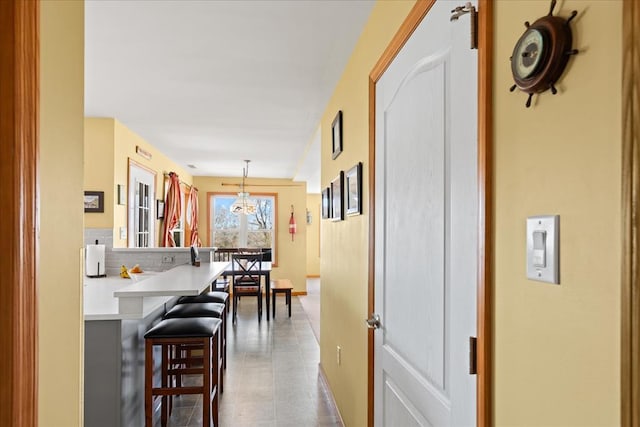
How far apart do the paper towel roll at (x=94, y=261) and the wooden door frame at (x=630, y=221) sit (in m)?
4.04

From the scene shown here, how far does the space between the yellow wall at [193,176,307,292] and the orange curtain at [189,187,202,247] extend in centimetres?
26

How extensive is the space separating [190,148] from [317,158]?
1802 mm

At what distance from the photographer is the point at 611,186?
542 millimetres

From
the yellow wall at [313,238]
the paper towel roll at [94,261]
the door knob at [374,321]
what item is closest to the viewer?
the door knob at [374,321]

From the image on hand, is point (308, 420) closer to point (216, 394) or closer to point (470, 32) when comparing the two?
point (216, 394)

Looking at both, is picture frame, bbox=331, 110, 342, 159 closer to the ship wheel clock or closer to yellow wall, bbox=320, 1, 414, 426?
yellow wall, bbox=320, 1, 414, 426

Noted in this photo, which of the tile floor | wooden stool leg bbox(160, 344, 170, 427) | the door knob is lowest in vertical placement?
the tile floor

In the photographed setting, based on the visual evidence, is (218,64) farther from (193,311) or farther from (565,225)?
(565,225)

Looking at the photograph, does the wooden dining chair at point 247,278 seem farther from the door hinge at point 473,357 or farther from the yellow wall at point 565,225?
the yellow wall at point 565,225

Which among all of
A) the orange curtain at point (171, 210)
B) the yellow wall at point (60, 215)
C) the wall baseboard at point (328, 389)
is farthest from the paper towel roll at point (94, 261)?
the yellow wall at point (60, 215)

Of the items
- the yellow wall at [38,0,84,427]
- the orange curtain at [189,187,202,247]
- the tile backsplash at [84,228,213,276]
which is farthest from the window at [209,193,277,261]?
the yellow wall at [38,0,84,427]

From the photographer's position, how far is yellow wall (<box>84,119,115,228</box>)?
3.88 m

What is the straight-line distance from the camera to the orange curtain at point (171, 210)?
577 cm

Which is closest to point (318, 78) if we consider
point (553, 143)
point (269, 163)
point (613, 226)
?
point (553, 143)
